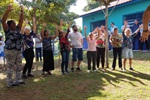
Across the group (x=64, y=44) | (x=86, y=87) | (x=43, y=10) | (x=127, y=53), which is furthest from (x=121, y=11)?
(x=86, y=87)

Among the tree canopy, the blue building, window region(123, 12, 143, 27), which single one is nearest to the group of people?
the tree canopy

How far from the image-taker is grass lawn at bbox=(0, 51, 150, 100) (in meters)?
5.27

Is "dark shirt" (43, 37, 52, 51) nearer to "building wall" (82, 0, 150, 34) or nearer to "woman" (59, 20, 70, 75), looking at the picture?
"woman" (59, 20, 70, 75)

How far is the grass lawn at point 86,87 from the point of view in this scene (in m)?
5.27

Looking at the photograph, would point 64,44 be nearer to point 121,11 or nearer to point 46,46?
point 46,46

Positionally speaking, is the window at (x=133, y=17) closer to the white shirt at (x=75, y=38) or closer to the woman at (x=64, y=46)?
the white shirt at (x=75, y=38)

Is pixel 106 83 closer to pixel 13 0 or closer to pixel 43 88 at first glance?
pixel 43 88

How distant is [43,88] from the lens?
6.11 m

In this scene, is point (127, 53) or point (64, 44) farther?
point (127, 53)

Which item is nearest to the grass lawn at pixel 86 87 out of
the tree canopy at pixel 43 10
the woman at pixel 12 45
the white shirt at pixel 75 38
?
the woman at pixel 12 45

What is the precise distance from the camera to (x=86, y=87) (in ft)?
19.7

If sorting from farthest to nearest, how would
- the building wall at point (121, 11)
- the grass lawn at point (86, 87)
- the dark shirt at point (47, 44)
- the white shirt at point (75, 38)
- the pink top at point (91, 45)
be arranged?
the building wall at point (121, 11) → the white shirt at point (75, 38) → the pink top at point (91, 45) → the dark shirt at point (47, 44) → the grass lawn at point (86, 87)

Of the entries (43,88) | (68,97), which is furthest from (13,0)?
(68,97)

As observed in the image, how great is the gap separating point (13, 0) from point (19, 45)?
21.6 feet
